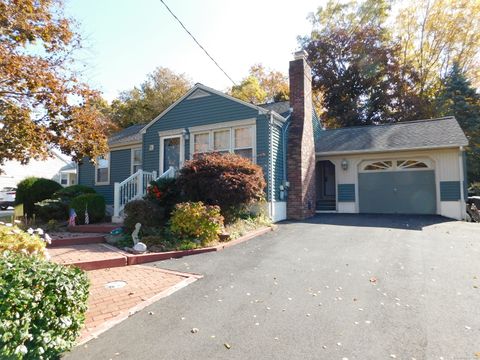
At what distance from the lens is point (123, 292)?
457cm

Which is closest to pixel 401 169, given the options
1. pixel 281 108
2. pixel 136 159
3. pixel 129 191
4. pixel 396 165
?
pixel 396 165

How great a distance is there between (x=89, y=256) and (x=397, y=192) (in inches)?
478

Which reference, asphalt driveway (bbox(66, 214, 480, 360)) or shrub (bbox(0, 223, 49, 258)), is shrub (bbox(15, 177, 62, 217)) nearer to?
asphalt driveway (bbox(66, 214, 480, 360))

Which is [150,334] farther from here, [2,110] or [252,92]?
[252,92]

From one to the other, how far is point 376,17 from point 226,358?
30845 millimetres

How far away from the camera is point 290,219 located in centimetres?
1177

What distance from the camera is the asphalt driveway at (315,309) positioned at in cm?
304

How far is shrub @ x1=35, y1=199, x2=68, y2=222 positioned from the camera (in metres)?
10.5

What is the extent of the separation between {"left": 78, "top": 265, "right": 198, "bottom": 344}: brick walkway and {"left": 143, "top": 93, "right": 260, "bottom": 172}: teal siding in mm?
6390

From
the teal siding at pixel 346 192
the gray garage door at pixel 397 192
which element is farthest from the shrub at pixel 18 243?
the gray garage door at pixel 397 192

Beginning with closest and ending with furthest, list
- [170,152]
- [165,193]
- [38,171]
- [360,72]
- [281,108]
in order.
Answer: [165,193] < [170,152] < [281,108] < [360,72] < [38,171]

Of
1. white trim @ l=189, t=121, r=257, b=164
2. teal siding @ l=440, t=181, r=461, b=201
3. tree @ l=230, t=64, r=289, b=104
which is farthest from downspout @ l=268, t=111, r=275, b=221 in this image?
tree @ l=230, t=64, r=289, b=104

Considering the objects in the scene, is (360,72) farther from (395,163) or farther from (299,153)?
(299,153)

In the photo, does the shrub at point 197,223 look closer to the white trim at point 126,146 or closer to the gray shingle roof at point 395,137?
the white trim at point 126,146
